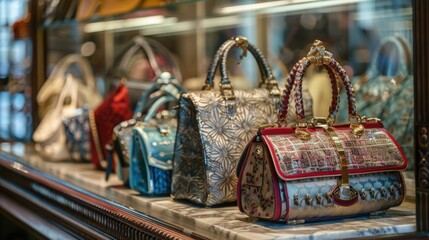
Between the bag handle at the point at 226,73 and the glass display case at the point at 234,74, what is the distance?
0.15 metres

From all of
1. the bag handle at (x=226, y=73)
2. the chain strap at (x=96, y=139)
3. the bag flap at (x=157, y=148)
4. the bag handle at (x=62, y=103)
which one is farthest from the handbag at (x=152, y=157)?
the bag handle at (x=62, y=103)

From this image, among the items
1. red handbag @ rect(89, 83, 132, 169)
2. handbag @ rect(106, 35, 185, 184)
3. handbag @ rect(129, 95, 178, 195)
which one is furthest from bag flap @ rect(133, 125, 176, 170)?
red handbag @ rect(89, 83, 132, 169)

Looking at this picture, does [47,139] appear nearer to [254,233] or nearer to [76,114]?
[76,114]

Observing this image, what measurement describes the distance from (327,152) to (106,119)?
1.45 meters

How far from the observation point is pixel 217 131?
6.62 ft

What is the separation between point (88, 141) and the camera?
11.1 feet

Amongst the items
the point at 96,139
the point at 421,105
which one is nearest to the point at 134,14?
the point at 96,139

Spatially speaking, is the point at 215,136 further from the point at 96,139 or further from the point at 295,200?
the point at 96,139

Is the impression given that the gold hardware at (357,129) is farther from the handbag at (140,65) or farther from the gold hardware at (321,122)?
the handbag at (140,65)

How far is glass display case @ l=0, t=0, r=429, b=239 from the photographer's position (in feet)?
5.42

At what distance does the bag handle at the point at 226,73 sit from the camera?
80.9 inches

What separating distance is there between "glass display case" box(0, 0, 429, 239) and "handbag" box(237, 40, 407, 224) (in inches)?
1.4

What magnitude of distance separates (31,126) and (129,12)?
1513 millimetres

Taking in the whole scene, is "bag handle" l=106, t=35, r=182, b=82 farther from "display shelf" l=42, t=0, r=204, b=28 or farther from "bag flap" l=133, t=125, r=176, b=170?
"bag flap" l=133, t=125, r=176, b=170
